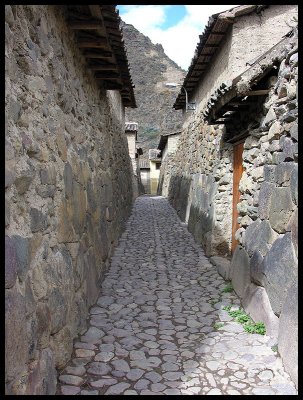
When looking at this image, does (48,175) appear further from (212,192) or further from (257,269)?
(212,192)

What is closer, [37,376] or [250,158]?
[37,376]

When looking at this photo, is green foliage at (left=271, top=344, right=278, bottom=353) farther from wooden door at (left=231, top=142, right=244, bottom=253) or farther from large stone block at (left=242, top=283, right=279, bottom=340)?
wooden door at (left=231, top=142, right=244, bottom=253)

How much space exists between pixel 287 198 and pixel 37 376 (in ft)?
8.90

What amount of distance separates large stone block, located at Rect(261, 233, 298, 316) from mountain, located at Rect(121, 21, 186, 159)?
34710mm

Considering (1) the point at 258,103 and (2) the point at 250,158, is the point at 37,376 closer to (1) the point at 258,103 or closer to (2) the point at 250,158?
(2) the point at 250,158

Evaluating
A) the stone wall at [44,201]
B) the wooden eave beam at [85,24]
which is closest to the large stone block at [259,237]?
the stone wall at [44,201]

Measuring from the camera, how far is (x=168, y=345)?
346 centimetres

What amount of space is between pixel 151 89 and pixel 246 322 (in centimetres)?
4782

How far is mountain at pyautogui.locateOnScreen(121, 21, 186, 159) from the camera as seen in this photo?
4238 cm

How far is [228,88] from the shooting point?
14.3 feet

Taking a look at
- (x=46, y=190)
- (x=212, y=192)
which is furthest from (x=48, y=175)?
(x=212, y=192)

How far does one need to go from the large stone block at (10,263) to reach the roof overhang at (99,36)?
8.17ft

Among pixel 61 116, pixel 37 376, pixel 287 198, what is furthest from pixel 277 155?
pixel 37 376

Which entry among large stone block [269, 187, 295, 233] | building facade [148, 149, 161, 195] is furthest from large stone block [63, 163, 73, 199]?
building facade [148, 149, 161, 195]
